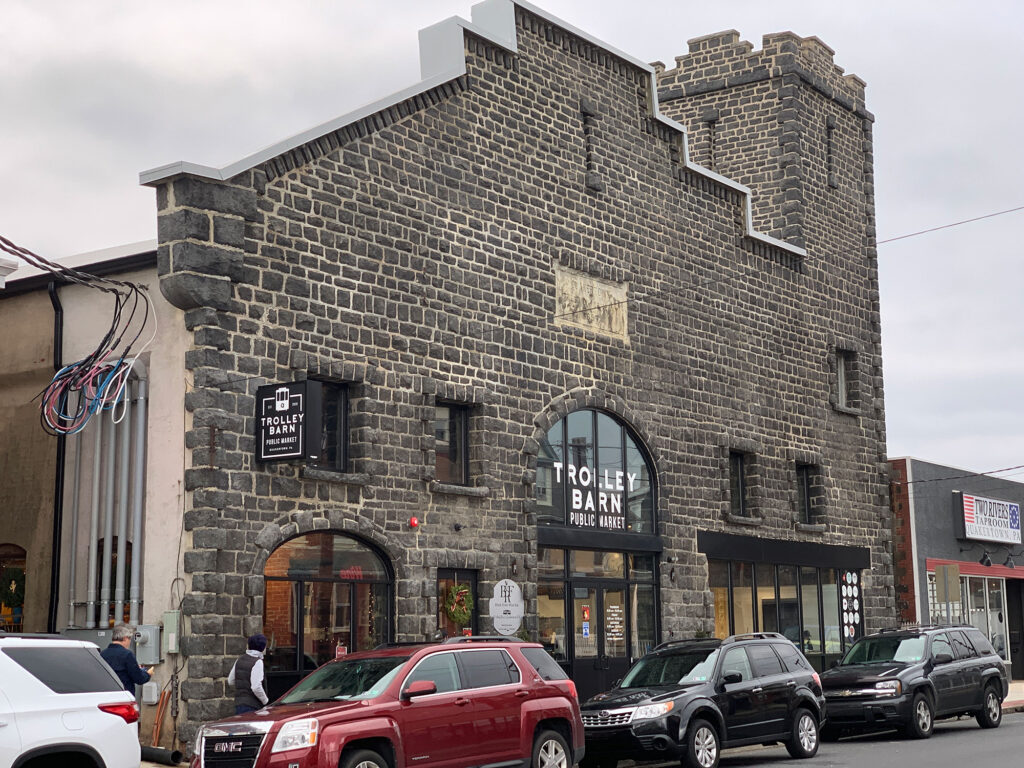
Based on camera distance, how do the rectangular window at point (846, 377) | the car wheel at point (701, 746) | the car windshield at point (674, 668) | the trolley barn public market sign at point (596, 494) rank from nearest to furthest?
the car wheel at point (701, 746), the car windshield at point (674, 668), the trolley barn public market sign at point (596, 494), the rectangular window at point (846, 377)

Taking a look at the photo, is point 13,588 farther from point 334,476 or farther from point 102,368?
point 334,476

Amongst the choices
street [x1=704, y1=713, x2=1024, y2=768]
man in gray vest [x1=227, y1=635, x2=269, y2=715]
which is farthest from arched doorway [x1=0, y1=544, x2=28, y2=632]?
street [x1=704, y1=713, x2=1024, y2=768]

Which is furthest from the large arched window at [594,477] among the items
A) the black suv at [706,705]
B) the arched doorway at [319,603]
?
the black suv at [706,705]

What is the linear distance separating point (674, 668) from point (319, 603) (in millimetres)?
5012

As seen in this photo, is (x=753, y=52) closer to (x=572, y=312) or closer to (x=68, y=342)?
(x=572, y=312)

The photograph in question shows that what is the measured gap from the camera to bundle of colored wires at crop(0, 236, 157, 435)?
57.9ft

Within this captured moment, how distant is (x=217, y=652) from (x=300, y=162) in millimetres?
6935

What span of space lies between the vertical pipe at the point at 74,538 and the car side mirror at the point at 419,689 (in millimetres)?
7003

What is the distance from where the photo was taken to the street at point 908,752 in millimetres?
16297

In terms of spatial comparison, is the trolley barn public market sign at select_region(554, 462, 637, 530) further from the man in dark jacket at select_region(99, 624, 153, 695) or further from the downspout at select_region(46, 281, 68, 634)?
the man in dark jacket at select_region(99, 624, 153, 695)

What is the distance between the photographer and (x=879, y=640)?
22.0 m

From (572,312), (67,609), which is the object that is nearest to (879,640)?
(572,312)

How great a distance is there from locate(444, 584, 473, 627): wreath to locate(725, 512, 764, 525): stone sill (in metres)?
7.52

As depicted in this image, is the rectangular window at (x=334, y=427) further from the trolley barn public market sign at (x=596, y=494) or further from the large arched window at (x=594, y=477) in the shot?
the trolley barn public market sign at (x=596, y=494)
